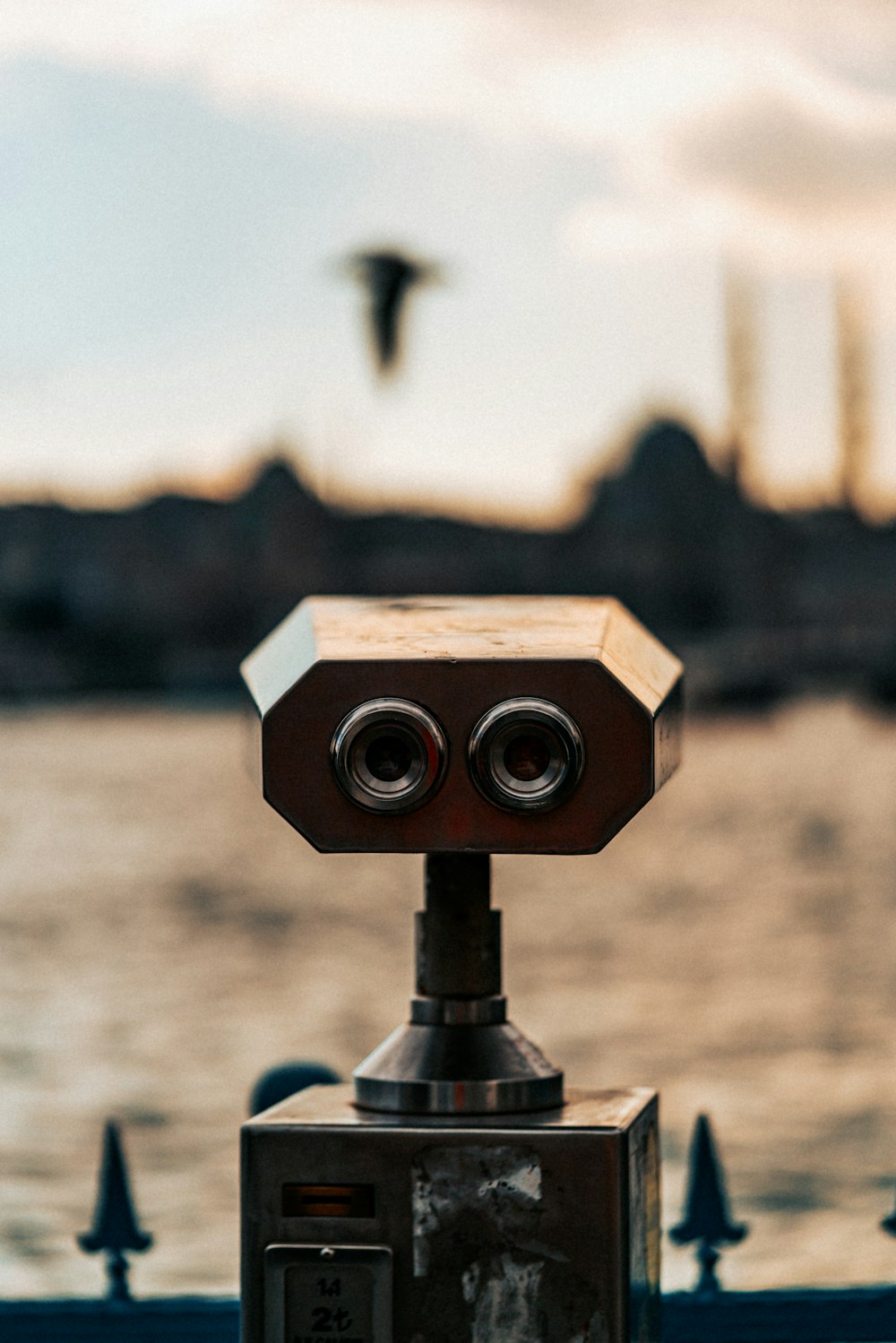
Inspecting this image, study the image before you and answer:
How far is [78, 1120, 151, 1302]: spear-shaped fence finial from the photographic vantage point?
3189 millimetres

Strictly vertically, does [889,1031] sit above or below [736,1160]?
above

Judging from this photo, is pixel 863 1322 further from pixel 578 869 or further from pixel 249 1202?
pixel 578 869

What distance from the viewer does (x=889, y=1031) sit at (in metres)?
22.3

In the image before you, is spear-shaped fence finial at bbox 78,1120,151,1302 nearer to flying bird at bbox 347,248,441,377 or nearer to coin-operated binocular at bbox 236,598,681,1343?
coin-operated binocular at bbox 236,598,681,1343

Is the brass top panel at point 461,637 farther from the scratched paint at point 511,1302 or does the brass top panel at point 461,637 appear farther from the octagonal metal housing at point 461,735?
the scratched paint at point 511,1302

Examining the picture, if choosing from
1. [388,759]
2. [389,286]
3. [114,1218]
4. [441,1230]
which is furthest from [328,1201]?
[389,286]

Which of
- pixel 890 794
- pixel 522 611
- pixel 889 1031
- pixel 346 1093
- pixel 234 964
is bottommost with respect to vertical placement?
pixel 346 1093

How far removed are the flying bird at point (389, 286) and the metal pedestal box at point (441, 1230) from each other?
3461cm

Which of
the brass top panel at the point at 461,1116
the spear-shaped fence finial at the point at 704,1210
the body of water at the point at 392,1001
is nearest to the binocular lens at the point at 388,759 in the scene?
the brass top panel at the point at 461,1116

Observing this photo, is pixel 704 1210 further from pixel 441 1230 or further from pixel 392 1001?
pixel 392 1001

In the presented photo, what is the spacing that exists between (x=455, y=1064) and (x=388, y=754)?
396 mm

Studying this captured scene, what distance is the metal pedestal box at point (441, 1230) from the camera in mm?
2240

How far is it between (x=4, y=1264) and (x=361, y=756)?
801 cm

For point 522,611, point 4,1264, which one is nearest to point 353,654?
point 522,611
